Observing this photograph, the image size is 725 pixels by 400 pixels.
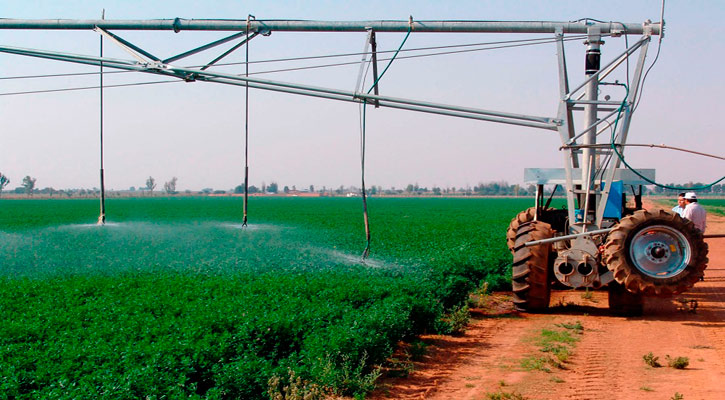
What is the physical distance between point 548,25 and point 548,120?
139 cm

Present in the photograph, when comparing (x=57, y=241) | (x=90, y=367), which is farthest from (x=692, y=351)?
(x=57, y=241)

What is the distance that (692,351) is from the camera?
8.44m

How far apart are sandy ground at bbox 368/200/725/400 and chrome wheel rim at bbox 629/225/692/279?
96 cm

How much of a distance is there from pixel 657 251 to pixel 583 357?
213 centimetres

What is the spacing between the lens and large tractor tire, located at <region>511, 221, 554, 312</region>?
34.1ft

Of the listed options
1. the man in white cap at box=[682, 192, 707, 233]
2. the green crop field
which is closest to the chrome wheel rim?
the green crop field

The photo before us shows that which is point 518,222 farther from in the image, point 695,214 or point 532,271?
point 532,271

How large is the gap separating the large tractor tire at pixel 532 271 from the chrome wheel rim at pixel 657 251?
59.2 inches

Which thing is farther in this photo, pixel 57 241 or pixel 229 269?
pixel 57 241

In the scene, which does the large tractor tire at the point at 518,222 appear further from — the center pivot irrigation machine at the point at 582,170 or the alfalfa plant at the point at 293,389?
the alfalfa plant at the point at 293,389

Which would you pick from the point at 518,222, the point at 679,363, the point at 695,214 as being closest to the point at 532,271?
the point at 679,363

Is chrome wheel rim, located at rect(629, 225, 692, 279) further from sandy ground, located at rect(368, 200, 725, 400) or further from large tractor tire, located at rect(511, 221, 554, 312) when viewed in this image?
large tractor tire, located at rect(511, 221, 554, 312)

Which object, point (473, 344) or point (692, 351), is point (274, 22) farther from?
point (692, 351)

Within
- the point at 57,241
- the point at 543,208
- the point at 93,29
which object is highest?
the point at 93,29
